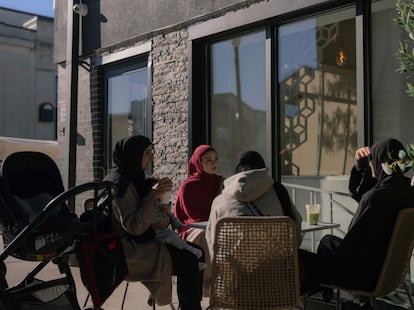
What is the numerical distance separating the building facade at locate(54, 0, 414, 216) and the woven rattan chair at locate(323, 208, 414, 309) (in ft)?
5.20

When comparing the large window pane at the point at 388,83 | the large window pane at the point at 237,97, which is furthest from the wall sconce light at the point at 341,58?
the large window pane at the point at 237,97

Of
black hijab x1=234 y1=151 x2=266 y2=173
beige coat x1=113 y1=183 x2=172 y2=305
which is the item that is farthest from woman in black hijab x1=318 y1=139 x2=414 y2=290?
beige coat x1=113 y1=183 x2=172 y2=305

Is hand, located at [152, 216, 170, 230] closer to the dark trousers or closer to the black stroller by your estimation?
the dark trousers

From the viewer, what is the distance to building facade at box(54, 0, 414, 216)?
488 cm

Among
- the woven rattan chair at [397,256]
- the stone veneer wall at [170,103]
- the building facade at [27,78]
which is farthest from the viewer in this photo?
the building facade at [27,78]

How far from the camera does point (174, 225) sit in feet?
13.4

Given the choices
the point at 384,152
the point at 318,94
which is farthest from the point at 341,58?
the point at 384,152

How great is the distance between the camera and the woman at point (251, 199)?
11.0 feet

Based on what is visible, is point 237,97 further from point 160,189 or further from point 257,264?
point 257,264

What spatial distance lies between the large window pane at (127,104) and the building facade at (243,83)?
0.01 m

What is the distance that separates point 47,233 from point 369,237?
6.23ft

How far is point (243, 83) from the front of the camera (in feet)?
20.1

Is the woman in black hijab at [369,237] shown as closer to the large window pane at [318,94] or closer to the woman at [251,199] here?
the woman at [251,199]

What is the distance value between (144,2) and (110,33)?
0.80 m
